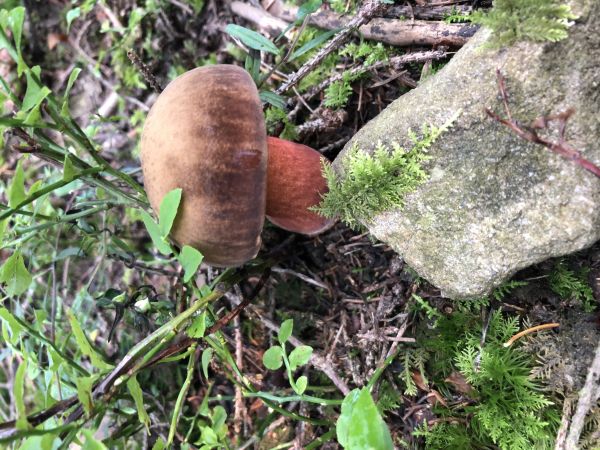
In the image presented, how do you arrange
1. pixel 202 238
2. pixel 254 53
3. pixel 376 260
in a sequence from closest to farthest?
1. pixel 202 238
2. pixel 254 53
3. pixel 376 260

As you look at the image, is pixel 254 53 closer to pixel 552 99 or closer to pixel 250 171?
pixel 250 171

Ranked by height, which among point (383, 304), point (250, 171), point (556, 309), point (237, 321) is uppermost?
point (250, 171)

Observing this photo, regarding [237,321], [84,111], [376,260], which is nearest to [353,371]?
[376,260]

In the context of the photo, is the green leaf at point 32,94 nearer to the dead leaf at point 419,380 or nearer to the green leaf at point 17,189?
the green leaf at point 17,189

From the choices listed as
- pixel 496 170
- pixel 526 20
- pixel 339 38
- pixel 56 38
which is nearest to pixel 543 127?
pixel 496 170

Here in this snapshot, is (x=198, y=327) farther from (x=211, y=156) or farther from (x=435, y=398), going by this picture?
(x=435, y=398)

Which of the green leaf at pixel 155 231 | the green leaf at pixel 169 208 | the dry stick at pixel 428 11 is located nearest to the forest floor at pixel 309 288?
the dry stick at pixel 428 11

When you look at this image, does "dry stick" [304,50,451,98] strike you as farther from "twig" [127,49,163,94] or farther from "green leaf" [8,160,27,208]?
"green leaf" [8,160,27,208]
